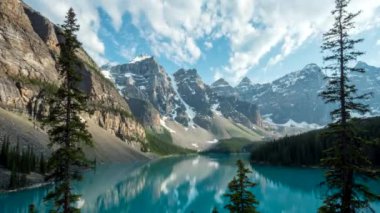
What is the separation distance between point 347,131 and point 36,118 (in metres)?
160

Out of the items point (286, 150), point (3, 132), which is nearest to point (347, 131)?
point (3, 132)

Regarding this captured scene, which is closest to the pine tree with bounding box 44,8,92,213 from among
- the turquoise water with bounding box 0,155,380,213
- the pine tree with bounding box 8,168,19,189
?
the turquoise water with bounding box 0,155,380,213

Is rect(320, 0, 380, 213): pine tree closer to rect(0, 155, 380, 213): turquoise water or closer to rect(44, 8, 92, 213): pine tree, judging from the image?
rect(44, 8, 92, 213): pine tree

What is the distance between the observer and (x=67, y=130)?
22297 mm

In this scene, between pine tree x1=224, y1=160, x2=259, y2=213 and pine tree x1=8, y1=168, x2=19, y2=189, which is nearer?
pine tree x1=224, y1=160, x2=259, y2=213

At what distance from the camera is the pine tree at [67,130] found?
2164 cm

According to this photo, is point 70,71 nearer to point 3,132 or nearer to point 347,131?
point 347,131

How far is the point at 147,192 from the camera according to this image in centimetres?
10094

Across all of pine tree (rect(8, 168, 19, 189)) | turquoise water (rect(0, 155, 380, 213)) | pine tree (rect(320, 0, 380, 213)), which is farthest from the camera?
pine tree (rect(8, 168, 19, 189))

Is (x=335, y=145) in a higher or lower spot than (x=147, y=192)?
higher

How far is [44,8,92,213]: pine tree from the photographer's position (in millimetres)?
21641

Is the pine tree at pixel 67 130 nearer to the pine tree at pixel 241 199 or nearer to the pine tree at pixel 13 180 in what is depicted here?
the pine tree at pixel 241 199

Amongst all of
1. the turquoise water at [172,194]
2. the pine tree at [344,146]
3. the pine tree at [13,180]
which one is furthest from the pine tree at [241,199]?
the pine tree at [13,180]

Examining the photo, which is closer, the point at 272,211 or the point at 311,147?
the point at 272,211
